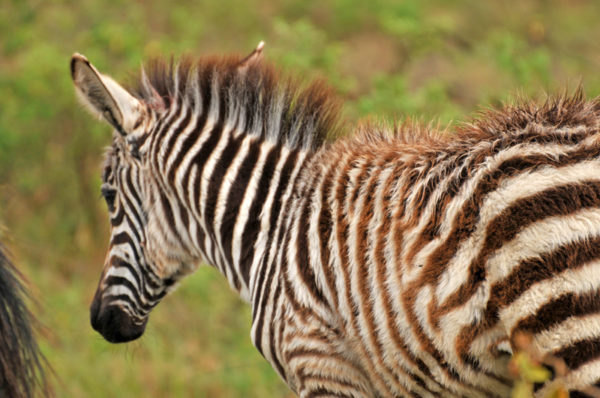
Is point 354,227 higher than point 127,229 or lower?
higher

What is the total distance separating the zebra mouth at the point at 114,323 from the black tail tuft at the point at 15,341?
15.1 inches

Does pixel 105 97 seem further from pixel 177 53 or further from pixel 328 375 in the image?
pixel 177 53

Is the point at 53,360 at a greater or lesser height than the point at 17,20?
lesser

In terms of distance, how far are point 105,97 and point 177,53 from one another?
6614 millimetres

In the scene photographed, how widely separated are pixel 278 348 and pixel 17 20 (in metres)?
8.77

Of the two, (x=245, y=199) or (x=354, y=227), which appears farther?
(x=245, y=199)

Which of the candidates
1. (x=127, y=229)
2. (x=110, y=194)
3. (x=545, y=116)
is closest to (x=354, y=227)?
(x=545, y=116)

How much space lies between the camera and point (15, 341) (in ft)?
13.6

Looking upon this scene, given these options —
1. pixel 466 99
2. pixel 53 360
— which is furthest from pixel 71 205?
pixel 466 99

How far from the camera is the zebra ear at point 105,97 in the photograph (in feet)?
13.4

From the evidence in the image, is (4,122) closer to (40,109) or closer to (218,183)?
(40,109)

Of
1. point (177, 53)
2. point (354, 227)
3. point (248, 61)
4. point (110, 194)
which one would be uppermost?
point (248, 61)

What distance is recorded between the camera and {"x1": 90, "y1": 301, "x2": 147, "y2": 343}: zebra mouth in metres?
4.51

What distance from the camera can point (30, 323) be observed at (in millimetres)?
4293
